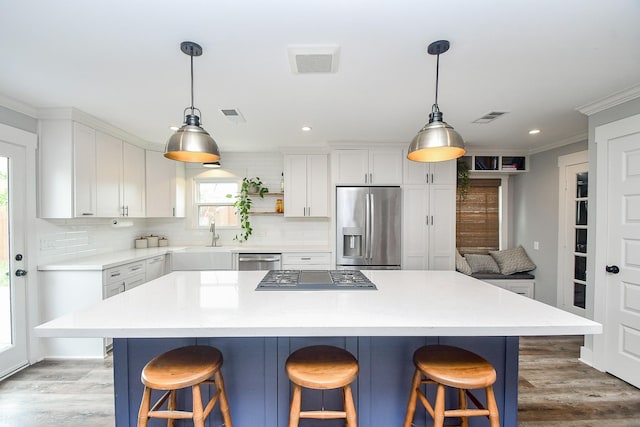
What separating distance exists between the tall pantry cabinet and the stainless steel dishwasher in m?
1.72

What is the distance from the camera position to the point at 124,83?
2205mm

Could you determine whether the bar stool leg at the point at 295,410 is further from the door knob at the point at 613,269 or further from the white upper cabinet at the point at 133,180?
the white upper cabinet at the point at 133,180

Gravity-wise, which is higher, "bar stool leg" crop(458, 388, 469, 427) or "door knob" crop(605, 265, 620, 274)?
"door knob" crop(605, 265, 620, 274)

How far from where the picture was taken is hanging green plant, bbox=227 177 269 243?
440 cm

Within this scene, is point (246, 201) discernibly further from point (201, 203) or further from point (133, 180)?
point (133, 180)

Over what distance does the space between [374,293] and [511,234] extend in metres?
3.88

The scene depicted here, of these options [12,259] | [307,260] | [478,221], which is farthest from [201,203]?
[478,221]

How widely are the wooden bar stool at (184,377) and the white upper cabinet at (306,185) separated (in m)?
2.82

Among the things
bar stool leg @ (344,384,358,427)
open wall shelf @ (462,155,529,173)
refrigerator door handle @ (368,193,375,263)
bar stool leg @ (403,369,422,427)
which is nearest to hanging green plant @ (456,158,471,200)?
open wall shelf @ (462,155,529,173)

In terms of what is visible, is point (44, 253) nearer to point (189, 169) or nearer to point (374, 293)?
point (189, 169)

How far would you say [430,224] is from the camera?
3.93 meters

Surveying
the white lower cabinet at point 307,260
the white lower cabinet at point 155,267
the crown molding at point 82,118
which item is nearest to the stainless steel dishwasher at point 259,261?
the white lower cabinet at point 307,260

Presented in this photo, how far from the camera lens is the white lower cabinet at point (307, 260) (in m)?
3.99

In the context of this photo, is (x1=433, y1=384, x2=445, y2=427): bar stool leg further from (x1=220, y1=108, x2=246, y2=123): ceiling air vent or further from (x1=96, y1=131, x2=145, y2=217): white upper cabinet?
(x1=96, y1=131, x2=145, y2=217): white upper cabinet
